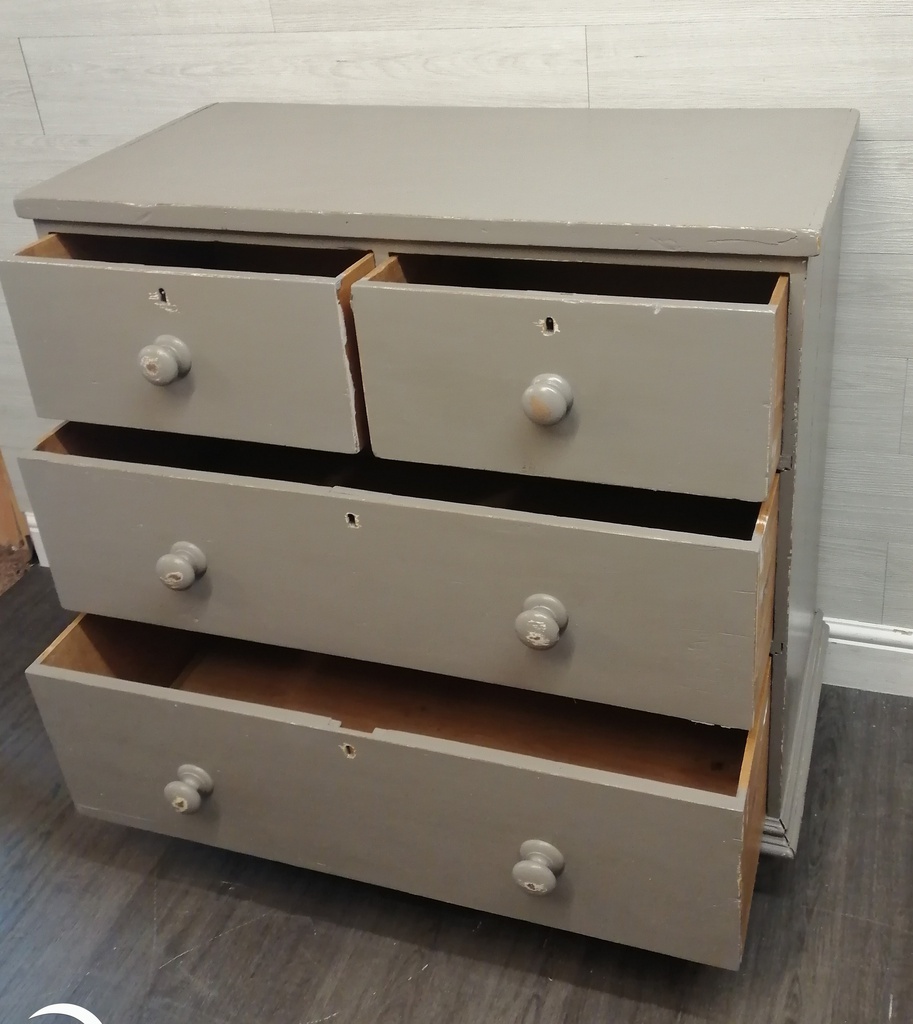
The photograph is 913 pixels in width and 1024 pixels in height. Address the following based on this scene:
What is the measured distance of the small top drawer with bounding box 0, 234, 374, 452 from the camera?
0.92 m

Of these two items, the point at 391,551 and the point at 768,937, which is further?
the point at 768,937

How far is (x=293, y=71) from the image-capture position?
1329mm

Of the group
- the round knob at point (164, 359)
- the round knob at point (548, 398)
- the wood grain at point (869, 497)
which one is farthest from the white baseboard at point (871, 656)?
the round knob at point (164, 359)

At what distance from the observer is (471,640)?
0.98 metres

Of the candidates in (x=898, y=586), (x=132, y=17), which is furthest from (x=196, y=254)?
(x=898, y=586)

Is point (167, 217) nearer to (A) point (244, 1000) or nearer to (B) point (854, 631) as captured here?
(A) point (244, 1000)

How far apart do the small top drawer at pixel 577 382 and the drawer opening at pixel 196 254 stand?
0.25 m

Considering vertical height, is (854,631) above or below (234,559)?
below

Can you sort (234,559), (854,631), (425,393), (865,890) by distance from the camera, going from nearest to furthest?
1. (425,393)
2. (234,559)
3. (865,890)
4. (854,631)

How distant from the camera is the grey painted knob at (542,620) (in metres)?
0.92

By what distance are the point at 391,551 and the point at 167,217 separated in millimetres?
360

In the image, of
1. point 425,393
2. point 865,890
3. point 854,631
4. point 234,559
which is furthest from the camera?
point 854,631

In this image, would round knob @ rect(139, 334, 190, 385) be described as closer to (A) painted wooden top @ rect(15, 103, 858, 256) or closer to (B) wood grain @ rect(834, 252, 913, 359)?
(A) painted wooden top @ rect(15, 103, 858, 256)

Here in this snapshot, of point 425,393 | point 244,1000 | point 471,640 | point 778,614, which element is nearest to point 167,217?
point 425,393
